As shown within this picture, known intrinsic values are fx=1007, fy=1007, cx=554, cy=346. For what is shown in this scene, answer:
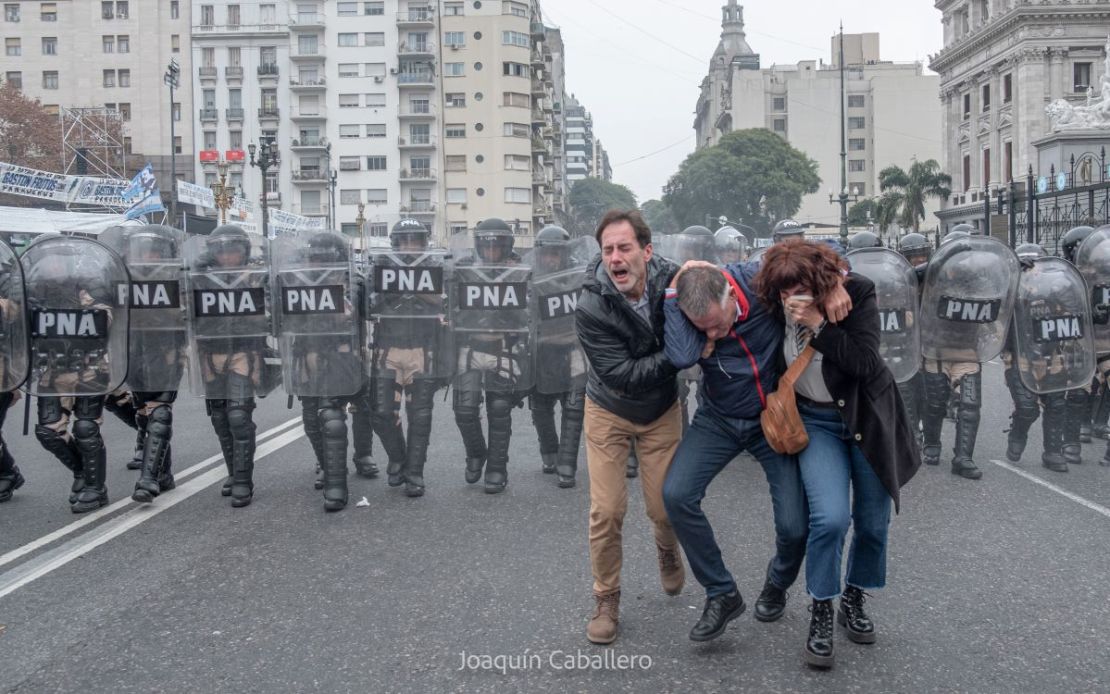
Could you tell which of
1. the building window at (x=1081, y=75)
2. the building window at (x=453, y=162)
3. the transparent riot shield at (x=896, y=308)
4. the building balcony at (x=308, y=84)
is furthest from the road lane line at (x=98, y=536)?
the building balcony at (x=308, y=84)

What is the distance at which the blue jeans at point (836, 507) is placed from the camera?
12.5ft

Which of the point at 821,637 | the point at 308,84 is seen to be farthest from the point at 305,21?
the point at 821,637

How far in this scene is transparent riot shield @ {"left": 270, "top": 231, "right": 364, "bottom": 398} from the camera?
6598mm

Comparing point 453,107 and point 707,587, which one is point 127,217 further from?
point 453,107

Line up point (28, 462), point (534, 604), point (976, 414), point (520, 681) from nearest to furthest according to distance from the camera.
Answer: point (520, 681) → point (534, 604) → point (976, 414) → point (28, 462)

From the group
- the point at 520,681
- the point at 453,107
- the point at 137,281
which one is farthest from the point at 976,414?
the point at 453,107

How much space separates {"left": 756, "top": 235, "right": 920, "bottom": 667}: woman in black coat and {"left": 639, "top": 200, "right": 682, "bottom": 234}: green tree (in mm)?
80208

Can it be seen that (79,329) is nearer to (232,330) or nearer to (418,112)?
(232,330)

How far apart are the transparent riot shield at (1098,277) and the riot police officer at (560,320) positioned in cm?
387

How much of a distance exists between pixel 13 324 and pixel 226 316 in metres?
1.31

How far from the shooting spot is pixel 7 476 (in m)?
7.24

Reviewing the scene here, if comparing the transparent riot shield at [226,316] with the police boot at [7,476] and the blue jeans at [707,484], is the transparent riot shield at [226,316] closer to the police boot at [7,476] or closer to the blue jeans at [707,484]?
the police boot at [7,476]

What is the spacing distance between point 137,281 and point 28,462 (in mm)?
2921

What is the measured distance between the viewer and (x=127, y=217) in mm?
23250
